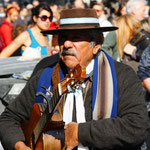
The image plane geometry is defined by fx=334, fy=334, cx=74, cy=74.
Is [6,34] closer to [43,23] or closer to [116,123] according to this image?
[43,23]

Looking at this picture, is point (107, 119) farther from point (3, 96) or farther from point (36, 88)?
point (3, 96)

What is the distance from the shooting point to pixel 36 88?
8.51 ft

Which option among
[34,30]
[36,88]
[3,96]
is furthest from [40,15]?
[36,88]

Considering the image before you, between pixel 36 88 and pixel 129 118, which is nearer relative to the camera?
pixel 129 118

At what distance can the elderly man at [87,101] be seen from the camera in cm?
225

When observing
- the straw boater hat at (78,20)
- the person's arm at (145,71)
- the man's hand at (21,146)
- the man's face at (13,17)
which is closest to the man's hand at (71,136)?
→ the man's hand at (21,146)

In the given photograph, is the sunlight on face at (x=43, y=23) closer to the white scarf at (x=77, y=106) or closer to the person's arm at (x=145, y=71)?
the person's arm at (x=145, y=71)

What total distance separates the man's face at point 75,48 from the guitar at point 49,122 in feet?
1.04

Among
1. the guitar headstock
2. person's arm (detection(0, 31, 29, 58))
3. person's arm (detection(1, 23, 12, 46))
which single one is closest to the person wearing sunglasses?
person's arm (detection(0, 31, 29, 58))

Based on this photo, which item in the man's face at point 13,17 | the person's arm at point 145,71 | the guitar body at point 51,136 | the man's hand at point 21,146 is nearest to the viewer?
the guitar body at point 51,136

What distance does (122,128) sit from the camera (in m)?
2.25

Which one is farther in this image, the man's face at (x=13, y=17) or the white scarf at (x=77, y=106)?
the man's face at (x=13, y=17)

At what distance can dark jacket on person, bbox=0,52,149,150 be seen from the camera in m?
2.23

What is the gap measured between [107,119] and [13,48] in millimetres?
3148
